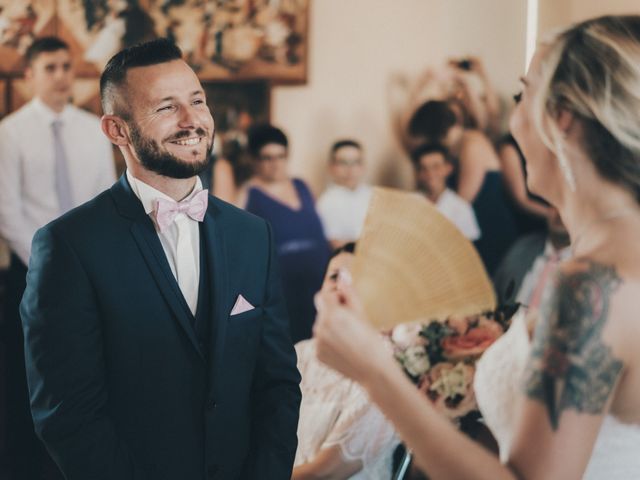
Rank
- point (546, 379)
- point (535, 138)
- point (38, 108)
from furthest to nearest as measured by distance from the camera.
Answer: point (38, 108) < point (535, 138) < point (546, 379)

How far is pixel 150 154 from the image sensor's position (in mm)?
1386

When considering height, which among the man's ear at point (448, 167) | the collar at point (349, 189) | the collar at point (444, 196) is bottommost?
the collar at point (349, 189)

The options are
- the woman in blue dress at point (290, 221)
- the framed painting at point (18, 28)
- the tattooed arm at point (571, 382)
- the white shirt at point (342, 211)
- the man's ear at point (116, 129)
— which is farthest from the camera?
the white shirt at point (342, 211)

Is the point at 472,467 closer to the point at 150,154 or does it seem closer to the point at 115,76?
the point at 150,154

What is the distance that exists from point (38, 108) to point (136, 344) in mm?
2455

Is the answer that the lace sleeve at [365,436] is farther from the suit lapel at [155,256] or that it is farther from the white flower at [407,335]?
the suit lapel at [155,256]

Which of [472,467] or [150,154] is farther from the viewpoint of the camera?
[150,154]

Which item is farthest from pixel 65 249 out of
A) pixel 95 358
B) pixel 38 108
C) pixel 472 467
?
pixel 38 108


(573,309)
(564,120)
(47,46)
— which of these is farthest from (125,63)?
(47,46)

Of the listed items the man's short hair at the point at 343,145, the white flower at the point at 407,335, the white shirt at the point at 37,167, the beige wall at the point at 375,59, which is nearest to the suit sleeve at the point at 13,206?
the white shirt at the point at 37,167

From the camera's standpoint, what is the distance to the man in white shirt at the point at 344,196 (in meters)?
4.56

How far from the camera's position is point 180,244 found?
1429 millimetres

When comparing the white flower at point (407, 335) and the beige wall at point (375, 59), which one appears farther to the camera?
the beige wall at point (375, 59)

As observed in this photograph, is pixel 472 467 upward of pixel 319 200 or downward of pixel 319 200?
upward
